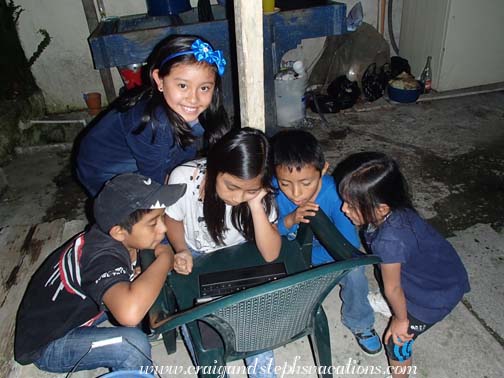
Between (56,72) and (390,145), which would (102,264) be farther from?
A: (56,72)

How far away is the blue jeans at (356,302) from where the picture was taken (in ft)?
Result: 6.28

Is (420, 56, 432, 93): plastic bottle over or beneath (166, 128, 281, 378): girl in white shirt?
beneath

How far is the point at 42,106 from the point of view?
5.25 meters

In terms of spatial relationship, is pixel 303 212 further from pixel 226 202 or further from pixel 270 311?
pixel 270 311

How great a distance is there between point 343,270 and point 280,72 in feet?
12.7

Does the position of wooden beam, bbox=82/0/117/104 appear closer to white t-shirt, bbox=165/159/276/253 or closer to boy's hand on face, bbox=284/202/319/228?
white t-shirt, bbox=165/159/276/253

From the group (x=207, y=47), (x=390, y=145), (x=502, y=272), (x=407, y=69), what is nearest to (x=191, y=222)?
(x=207, y=47)

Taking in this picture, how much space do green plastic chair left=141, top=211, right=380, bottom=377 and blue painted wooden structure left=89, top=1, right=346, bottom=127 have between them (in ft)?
7.33

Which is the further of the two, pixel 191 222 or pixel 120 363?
pixel 191 222

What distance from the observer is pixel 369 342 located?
2059 mm

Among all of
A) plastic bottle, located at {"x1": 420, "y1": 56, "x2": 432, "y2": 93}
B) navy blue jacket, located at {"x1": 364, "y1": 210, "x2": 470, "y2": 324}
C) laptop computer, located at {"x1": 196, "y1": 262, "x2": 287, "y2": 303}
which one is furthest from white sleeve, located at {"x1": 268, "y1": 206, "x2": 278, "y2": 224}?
plastic bottle, located at {"x1": 420, "y1": 56, "x2": 432, "y2": 93}

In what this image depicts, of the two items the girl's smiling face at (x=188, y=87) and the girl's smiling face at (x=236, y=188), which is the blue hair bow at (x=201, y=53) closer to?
the girl's smiling face at (x=188, y=87)

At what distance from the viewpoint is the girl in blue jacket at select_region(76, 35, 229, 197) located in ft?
5.84

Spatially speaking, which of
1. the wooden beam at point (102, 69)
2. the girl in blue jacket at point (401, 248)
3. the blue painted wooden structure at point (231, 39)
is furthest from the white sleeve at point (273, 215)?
the wooden beam at point (102, 69)
